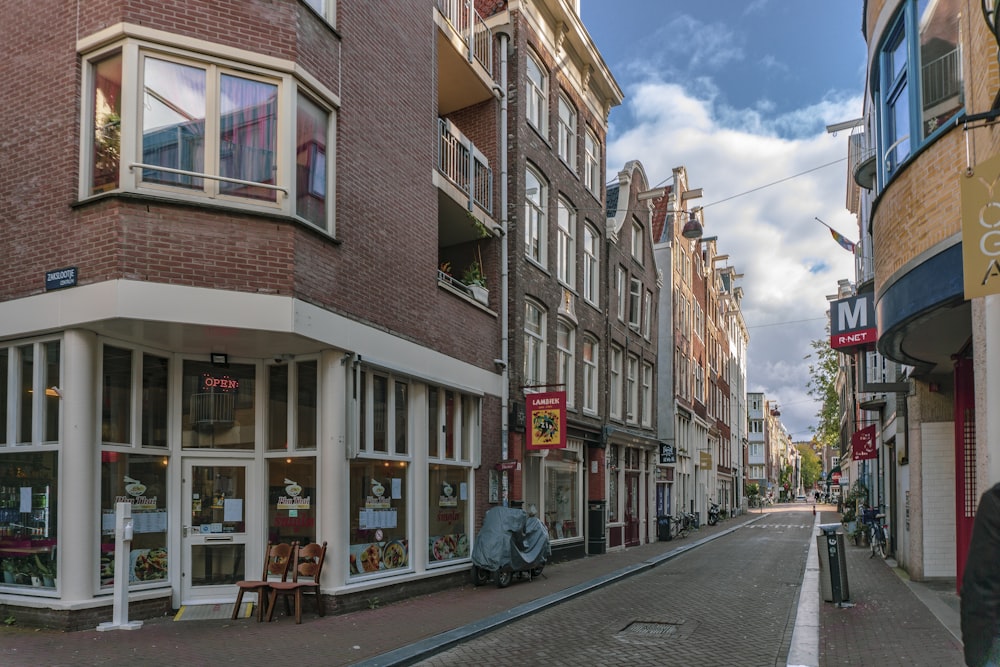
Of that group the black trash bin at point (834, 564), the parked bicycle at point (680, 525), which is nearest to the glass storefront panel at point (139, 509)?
the black trash bin at point (834, 564)

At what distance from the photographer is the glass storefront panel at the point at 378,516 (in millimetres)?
12070

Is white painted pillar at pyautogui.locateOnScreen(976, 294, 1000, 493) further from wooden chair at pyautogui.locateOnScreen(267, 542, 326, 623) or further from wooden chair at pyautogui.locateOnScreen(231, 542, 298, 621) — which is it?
wooden chair at pyautogui.locateOnScreen(231, 542, 298, 621)

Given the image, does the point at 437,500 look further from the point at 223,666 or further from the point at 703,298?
Answer: the point at 703,298

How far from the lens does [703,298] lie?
151ft

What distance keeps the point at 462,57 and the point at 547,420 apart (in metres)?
7.11

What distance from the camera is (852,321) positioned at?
15844 millimetres

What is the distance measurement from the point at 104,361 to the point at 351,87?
4.87 meters

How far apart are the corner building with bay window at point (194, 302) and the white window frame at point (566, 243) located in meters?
8.89

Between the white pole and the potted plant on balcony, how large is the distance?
818 centimetres

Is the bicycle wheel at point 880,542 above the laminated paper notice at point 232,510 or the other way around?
the other way around

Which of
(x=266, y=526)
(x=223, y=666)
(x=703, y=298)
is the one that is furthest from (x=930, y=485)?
(x=703, y=298)

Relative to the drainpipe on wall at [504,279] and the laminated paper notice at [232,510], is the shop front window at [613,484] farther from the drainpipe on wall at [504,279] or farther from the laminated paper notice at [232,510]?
the laminated paper notice at [232,510]

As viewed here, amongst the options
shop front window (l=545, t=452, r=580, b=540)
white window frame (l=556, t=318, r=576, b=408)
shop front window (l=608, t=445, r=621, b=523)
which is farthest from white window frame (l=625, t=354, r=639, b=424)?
shop front window (l=545, t=452, r=580, b=540)

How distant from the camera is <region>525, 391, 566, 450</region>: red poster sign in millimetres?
17328
